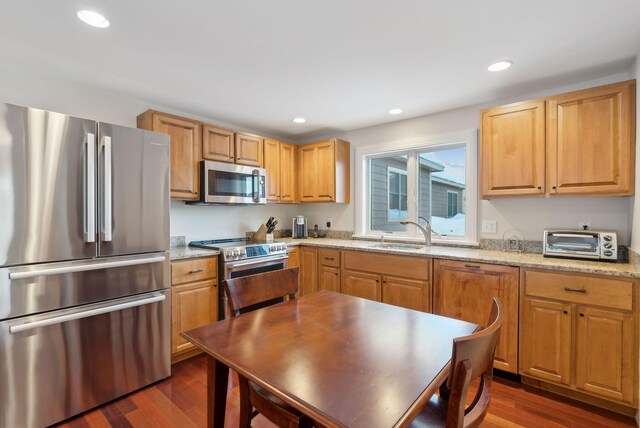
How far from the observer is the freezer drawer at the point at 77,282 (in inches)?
66.0

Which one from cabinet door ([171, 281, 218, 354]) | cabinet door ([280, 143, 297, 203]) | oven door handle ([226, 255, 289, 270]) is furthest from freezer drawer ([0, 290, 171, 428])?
cabinet door ([280, 143, 297, 203])

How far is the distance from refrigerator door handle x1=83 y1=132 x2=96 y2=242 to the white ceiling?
64 cm

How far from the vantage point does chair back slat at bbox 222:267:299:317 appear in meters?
1.52

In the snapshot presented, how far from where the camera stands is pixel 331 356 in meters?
1.03

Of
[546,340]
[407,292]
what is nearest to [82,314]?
[407,292]

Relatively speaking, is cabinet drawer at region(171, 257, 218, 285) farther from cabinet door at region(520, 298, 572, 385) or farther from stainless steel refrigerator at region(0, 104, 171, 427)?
cabinet door at region(520, 298, 572, 385)

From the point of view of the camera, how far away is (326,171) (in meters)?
3.75

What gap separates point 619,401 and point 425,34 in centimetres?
253

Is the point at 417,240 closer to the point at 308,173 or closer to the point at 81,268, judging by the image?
the point at 308,173

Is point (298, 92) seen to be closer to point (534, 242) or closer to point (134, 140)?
point (134, 140)

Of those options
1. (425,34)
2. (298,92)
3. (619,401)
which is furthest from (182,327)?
(619,401)

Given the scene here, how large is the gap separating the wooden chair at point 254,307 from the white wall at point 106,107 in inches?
72.5

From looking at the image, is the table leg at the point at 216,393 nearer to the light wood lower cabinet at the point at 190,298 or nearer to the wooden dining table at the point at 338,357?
the wooden dining table at the point at 338,357

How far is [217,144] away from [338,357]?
2.65 meters
